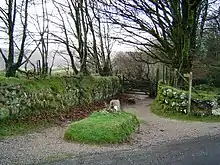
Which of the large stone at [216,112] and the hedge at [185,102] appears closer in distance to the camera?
the large stone at [216,112]

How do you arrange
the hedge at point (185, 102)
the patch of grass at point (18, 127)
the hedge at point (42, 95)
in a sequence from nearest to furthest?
1. the patch of grass at point (18, 127)
2. the hedge at point (42, 95)
3. the hedge at point (185, 102)

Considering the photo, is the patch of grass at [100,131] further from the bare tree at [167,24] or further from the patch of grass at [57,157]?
the bare tree at [167,24]

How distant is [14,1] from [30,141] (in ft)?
18.5

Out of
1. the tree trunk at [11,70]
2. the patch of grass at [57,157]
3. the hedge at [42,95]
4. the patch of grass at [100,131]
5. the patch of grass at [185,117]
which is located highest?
the tree trunk at [11,70]

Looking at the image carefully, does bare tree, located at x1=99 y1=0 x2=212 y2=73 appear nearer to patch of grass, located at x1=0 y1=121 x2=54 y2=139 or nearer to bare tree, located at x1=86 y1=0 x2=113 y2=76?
bare tree, located at x1=86 y1=0 x2=113 y2=76

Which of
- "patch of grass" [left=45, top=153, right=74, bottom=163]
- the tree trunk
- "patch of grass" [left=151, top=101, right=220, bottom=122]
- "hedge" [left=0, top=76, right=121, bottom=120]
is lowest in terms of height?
"patch of grass" [left=151, top=101, right=220, bottom=122]

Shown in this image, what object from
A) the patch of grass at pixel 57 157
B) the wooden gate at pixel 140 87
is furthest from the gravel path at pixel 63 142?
the wooden gate at pixel 140 87

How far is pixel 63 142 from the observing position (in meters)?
6.69

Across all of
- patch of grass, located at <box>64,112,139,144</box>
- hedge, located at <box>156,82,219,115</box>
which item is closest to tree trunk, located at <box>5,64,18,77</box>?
patch of grass, located at <box>64,112,139,144</box>

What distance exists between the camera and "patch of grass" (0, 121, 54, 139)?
7443 millimetres

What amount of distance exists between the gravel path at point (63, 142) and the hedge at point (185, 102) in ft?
4.30

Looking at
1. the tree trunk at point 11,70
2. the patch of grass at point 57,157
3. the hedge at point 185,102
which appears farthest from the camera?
the hedge at point 185,102

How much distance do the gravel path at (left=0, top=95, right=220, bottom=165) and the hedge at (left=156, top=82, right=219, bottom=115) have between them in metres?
1.31

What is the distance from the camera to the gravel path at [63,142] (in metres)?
5.54
